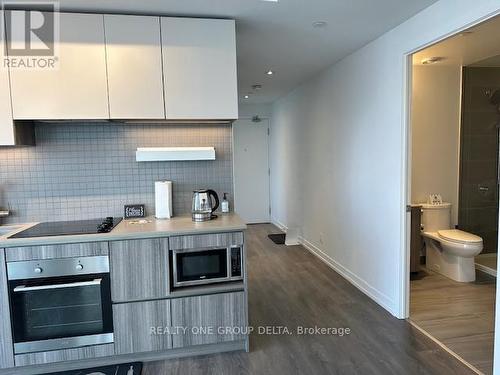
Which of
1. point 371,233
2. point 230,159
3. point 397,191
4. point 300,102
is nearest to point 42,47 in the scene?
point 230,159

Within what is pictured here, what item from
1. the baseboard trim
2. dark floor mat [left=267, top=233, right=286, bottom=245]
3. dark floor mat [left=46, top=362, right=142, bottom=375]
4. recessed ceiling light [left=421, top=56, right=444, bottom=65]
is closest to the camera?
dark floor mat [left=46, top=362, right=142, bottom=375]

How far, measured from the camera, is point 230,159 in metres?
3.03

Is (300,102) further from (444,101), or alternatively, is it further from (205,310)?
(205,310)

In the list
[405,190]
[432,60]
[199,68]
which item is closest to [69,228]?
[199,68]

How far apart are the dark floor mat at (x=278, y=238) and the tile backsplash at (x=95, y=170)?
286 cm

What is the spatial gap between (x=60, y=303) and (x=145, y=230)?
72cm

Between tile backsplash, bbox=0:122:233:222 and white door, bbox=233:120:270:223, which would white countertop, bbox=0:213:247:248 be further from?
white door, bbox=233:120:270:223

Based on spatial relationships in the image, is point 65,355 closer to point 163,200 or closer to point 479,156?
point 163,200

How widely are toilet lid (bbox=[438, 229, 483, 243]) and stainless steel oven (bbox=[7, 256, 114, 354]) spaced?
3.50m

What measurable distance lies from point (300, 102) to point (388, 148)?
7.97ft

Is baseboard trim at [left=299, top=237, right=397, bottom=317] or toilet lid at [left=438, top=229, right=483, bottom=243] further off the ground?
toilet lid at [left=438, top=229, right=483, bottom=243]

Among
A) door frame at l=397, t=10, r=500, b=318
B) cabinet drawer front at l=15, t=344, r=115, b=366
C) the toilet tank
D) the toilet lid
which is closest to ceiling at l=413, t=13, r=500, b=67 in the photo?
door frame at l=397, t=10, r=500, b=318

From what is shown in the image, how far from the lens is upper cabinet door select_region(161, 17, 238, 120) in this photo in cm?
253

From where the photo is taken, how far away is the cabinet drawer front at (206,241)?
2.35 metres
